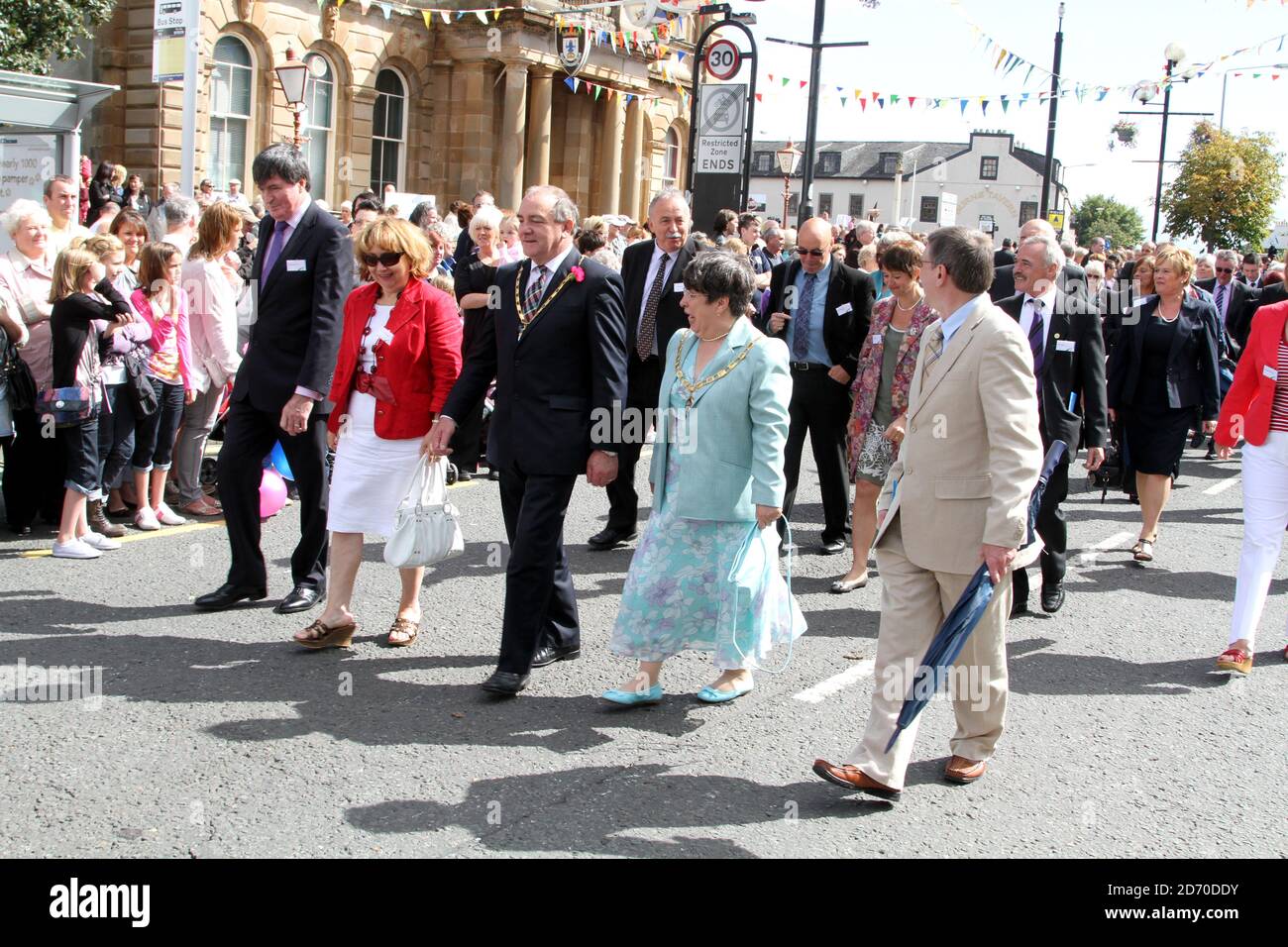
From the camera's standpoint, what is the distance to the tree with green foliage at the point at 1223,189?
125 ft

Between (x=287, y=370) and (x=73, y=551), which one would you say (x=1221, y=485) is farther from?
(x=73, y=551)

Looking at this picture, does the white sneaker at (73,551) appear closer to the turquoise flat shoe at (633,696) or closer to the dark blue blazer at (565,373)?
the dark blue blazer at (565,373)

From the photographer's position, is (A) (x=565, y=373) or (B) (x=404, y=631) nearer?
(A) (x=565, y=373)

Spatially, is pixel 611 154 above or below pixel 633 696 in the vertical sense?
above

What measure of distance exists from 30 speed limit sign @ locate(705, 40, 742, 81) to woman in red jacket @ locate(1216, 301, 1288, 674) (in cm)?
1040

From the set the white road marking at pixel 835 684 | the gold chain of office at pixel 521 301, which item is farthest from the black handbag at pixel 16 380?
the white road marking at pixel 835 684

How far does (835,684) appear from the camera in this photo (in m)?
5.80

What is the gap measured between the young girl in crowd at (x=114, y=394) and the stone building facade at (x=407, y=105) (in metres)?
14.0

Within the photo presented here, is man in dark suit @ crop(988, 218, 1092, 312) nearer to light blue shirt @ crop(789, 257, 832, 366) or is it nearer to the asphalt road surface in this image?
light blue shirt @ crop(789, 257, 832, 366)

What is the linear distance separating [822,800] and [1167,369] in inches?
223

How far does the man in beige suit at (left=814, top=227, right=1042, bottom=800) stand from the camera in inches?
165

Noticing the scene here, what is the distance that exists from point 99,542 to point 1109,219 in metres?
128

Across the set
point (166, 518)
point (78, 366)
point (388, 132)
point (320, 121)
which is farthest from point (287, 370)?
point (388, 132)

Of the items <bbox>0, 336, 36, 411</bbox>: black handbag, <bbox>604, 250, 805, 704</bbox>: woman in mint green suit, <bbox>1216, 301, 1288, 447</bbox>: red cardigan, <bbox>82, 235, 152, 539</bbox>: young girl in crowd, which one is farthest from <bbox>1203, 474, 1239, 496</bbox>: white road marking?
<bbox>0, 336, 36, 411</bbox>: black handbag
